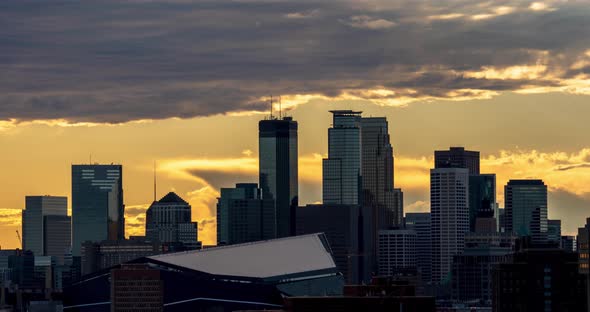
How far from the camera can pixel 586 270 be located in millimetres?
187000

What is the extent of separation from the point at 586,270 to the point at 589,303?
12612mm

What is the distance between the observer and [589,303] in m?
199

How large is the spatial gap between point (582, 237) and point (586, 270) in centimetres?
352

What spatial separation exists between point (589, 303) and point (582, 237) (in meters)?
11.5

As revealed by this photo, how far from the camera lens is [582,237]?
189 metres

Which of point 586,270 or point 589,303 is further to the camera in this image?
point 589,303
